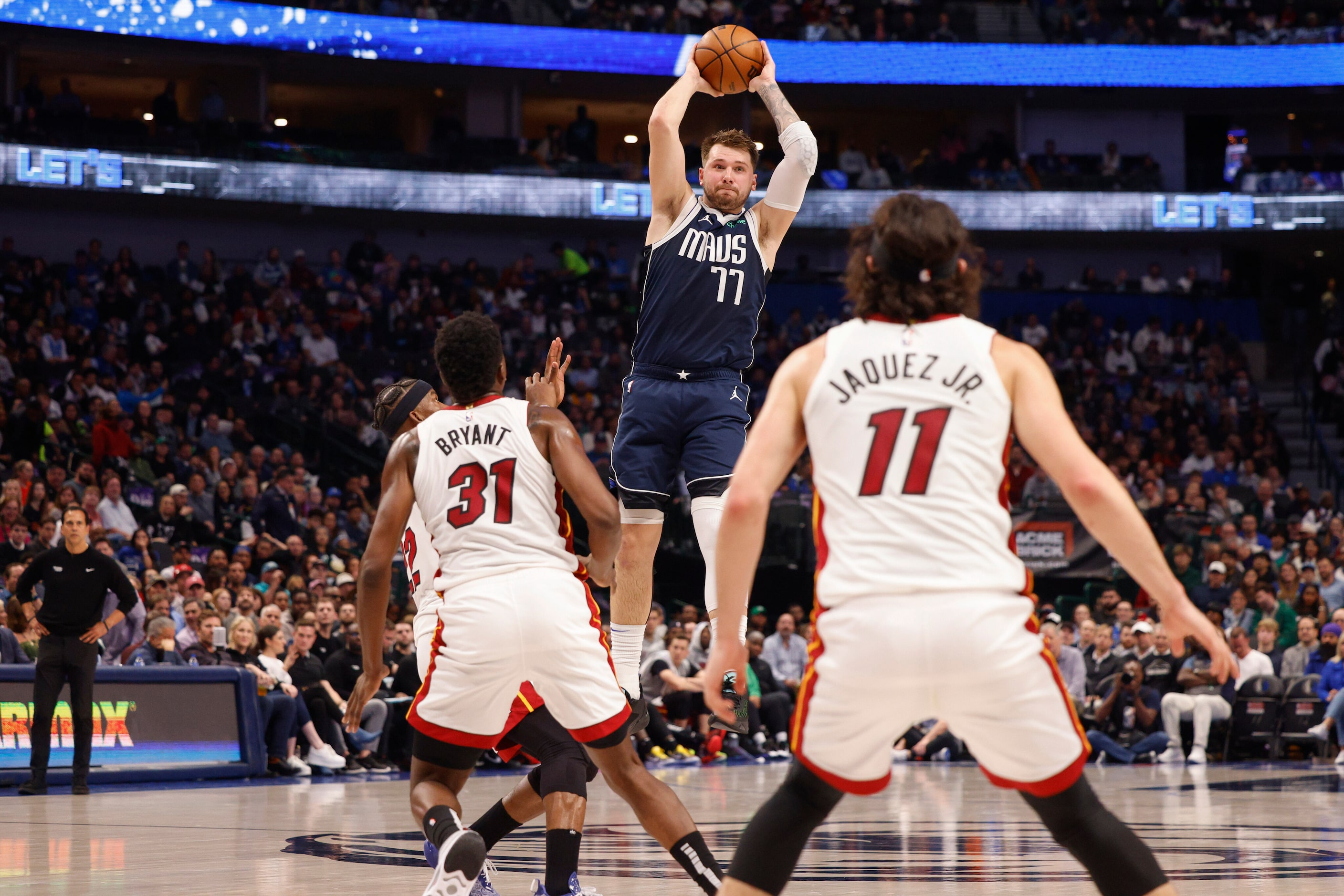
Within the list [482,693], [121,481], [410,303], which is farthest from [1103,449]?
[482,693]

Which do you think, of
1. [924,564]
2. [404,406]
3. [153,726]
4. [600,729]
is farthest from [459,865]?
[153,726]

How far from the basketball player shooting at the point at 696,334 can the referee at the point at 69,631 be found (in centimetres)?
670

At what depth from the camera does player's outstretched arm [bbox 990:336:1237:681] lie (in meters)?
3.81

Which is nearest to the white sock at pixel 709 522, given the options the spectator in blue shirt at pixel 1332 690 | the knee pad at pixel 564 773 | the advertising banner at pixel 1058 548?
the knee pad at pixel 564 773

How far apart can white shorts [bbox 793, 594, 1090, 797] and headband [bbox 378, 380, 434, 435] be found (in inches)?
139

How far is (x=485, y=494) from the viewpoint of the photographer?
5582 millimetres

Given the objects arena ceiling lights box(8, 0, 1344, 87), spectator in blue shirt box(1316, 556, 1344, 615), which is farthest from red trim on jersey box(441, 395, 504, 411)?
arena ceiling lights box(8, 0, 1344, 87)

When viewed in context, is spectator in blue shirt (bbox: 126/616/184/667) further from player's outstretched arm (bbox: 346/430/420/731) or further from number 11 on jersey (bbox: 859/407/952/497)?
number 11 on jersey (bbox: 859/407/952/497)

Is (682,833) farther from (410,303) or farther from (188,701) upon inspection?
(410,303)

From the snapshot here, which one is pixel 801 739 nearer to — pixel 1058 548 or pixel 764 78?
pixel 764 78

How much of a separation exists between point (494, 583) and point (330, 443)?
720 inches

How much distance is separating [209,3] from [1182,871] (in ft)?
90.3

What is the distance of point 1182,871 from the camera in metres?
7.45

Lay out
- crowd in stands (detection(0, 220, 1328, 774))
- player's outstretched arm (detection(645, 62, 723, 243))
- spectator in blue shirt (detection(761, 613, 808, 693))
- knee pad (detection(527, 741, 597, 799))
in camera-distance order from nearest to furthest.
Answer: knee pad (detection(527, 741, 597, 799)) → player's outstretched arm (detection(645, 62, 723, 243)) → crowd in stands (detection(0, 220, 1328, 774)) → spectator in blue shirt (detection(761, 613, 808, 693))
